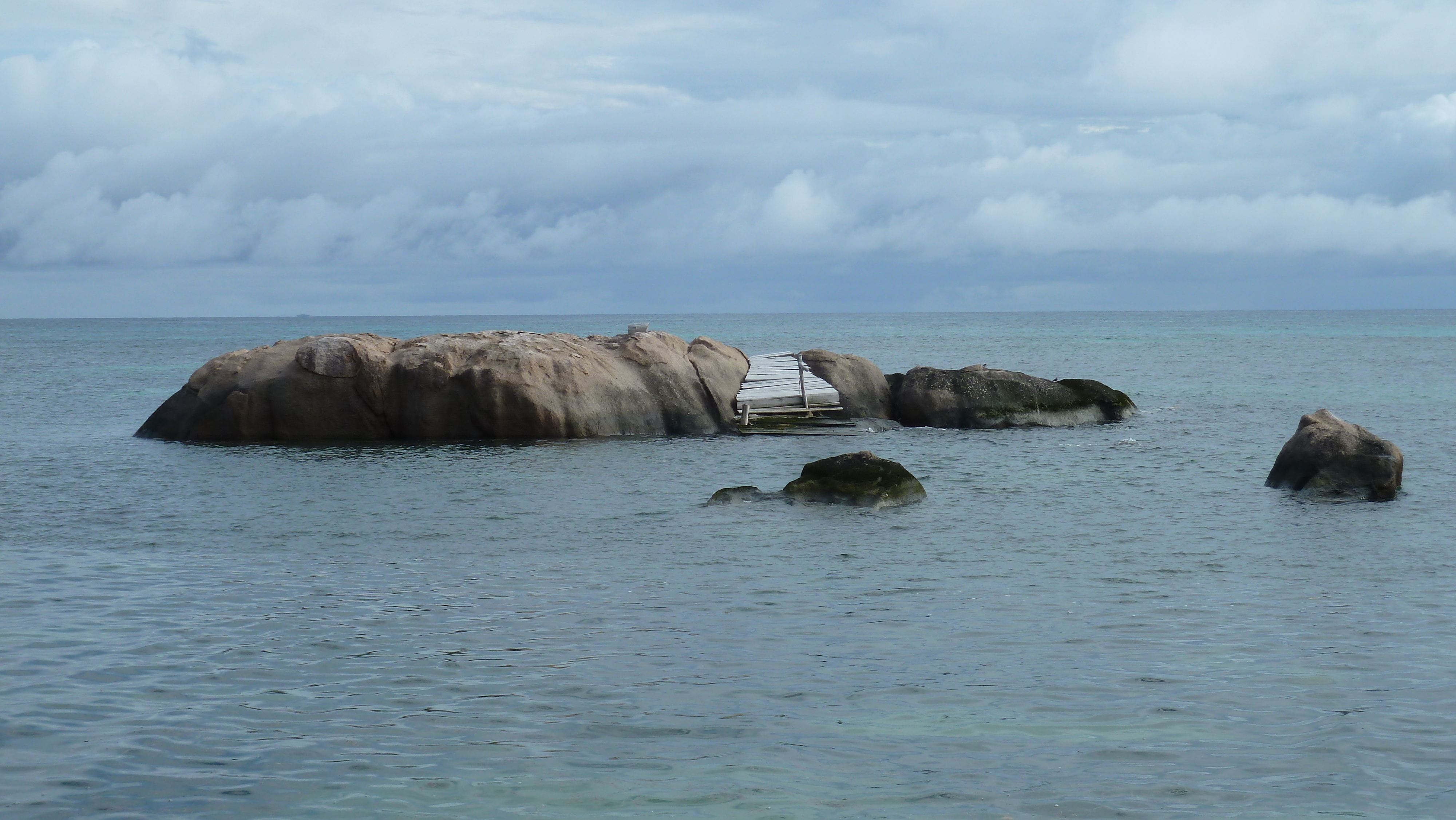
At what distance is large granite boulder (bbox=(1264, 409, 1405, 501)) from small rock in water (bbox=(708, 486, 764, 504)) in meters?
8.52

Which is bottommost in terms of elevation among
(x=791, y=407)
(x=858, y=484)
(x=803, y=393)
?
(x=858, y=484)

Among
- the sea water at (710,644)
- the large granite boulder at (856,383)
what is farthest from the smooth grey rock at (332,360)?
the large granite boulder at (856,383)

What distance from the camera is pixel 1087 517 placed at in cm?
1588

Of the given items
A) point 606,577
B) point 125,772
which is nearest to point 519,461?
point 606,577

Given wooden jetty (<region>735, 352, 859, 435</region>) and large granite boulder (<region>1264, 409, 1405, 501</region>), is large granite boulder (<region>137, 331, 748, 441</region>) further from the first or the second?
large granite boulder (<region>1264, 409, 1405, 501</region>)

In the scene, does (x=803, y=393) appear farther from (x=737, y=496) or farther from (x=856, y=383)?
(x=737, y=496)

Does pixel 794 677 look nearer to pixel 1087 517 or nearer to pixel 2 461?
pixel 1087 517

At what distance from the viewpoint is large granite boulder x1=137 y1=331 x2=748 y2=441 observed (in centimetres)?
2492

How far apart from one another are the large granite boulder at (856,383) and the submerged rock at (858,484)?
37.8ft

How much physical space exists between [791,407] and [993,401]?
500 centimetres

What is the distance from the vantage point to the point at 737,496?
1681 centimetres

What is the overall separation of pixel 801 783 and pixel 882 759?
63 cm

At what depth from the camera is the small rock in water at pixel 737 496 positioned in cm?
1667

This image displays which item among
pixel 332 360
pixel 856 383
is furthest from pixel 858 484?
pixel 332 360
